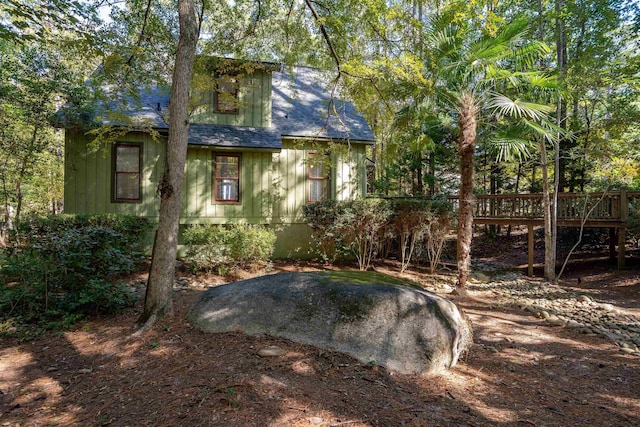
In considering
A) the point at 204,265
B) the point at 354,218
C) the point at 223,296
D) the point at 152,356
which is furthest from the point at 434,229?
the point at 152,356

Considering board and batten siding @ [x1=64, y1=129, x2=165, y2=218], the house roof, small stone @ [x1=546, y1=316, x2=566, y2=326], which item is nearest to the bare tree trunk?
small stone @ [x1=546, y1=316, x2=566, y2=326]

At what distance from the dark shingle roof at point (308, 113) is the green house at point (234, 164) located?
0.06 meters

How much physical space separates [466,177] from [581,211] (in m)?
6.02

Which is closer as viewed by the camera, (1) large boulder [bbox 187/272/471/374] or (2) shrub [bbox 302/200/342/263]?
(1) large boulder [bbox 187/272/471/374]

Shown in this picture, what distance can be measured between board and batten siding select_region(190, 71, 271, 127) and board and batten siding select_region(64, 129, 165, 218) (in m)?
1.76

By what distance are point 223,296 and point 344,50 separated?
5.61 meters

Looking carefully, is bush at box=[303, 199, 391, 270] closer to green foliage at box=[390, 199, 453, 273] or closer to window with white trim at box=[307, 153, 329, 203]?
green foliage at box=[390, 199, 453, 273]

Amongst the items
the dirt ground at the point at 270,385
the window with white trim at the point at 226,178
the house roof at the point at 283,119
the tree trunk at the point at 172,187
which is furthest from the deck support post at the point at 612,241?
the tree trunk at the point at 172,187

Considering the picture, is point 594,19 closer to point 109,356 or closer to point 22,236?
point 109,356

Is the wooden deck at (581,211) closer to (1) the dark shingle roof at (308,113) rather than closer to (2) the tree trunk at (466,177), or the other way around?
(2) the tree trunk at (466,177)

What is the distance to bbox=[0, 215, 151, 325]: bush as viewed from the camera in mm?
4793

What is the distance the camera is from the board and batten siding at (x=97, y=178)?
9.30 meters

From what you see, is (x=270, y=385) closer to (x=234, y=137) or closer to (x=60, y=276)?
(x=60, y=276)

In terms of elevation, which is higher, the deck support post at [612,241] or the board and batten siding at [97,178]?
the board and batten siding at [97,178]
